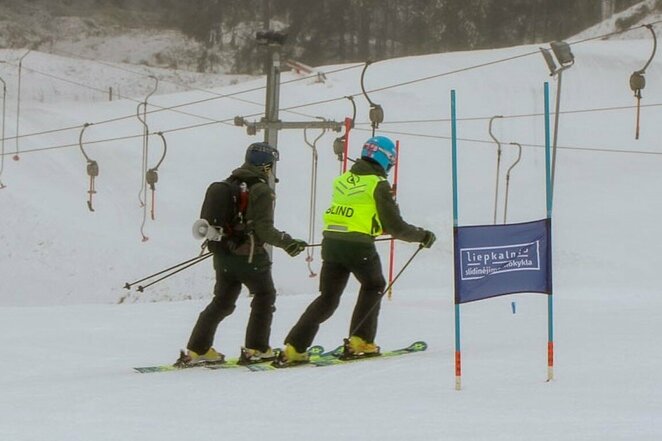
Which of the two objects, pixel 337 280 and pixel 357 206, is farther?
pixel 337 280

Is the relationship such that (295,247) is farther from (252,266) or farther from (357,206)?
(357,206)

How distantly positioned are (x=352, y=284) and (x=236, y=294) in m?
15.3

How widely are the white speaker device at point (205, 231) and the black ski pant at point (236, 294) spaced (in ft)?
0.64

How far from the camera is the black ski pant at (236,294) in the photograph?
25.3ft

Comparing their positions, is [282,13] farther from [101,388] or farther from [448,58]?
[101,388]

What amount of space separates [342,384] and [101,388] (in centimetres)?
149

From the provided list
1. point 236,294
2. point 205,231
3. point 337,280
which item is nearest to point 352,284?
point 236,294

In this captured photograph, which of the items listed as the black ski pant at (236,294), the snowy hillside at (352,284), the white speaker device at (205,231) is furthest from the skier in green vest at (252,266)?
the snowy hillside at (352,284)

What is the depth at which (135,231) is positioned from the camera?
1011 inches

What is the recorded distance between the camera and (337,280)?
7723mm

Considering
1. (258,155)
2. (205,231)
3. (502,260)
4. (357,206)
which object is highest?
(258,155)

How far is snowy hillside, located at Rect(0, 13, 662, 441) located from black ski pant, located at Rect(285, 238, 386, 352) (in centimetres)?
37

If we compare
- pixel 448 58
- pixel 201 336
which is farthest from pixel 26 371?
pixel 448 58

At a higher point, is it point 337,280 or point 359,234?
point 359,234
